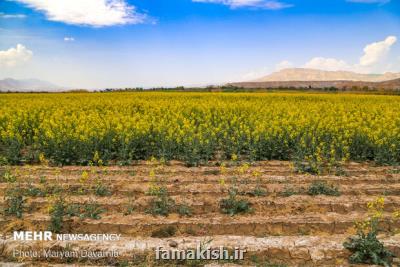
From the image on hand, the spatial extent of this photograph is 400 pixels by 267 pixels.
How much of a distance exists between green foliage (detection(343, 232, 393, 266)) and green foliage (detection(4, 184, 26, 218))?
553 cm

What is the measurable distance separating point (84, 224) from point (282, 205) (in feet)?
12.1

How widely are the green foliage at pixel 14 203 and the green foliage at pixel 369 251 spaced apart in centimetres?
553

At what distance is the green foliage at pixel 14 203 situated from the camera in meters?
6.43

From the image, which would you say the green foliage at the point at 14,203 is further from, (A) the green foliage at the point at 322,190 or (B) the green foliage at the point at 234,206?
(A) the green foliage at the point at 322,190

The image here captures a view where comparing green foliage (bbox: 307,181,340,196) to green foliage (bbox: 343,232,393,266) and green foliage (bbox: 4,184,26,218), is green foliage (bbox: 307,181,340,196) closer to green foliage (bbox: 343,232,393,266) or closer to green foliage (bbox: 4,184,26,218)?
green foliage (bbox: 343,232,393,266)

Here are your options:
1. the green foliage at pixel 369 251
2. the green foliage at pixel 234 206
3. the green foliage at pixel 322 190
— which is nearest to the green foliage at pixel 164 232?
the green foliage at pixel 234 206

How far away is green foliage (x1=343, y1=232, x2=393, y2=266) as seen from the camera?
499cm

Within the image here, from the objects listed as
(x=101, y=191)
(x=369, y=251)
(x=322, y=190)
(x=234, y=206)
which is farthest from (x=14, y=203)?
(x=322, y=190)

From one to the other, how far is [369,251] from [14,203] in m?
6.01

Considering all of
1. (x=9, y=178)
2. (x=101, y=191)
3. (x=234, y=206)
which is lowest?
(x=234, y=206)

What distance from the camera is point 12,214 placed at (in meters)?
6.42

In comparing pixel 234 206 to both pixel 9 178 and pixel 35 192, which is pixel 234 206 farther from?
pixel 9 178

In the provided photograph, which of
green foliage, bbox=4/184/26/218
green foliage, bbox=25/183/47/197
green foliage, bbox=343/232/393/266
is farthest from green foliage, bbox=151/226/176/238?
green foliage, bbox=25/183/47/197

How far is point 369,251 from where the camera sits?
16.6ft
